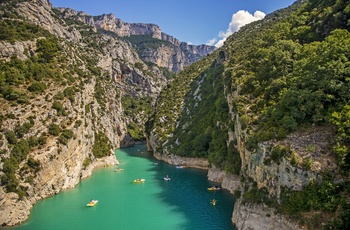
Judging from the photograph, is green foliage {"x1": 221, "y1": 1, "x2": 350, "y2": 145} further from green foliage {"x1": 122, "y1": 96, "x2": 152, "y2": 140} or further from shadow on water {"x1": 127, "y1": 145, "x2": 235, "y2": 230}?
green foliage {"x1": 122, "y1": 96, "x2": 152, "y2": 140}

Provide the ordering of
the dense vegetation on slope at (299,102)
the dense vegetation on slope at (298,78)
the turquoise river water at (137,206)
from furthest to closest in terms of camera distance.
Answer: the turquoise river water at (137,206), the dense vegetation on slope at (298,78), the dense vegetation on slope at (299,102)

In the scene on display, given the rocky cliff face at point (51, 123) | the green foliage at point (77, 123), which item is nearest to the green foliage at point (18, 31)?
the rocky cliff face at point (51, 123)

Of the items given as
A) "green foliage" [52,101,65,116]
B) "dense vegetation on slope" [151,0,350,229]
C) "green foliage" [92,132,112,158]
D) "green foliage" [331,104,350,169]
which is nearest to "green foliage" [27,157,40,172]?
"green foliage" [52,101,65,116]

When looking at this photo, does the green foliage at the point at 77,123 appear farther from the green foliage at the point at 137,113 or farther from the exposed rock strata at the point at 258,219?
the green foliage at the point at 137,113

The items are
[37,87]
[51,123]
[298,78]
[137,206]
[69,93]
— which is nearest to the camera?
[298,78]

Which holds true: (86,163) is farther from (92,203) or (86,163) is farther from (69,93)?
(92,203)

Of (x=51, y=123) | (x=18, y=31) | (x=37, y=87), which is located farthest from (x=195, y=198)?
(x=18, y=31)
